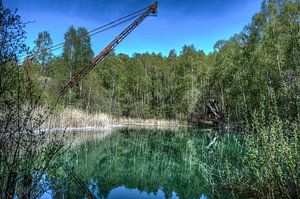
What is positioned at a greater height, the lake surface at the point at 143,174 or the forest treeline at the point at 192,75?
the forest treeline at the point at 192,75

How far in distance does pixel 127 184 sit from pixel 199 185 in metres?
1.99

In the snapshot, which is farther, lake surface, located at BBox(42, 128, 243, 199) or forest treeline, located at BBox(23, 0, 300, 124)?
forest treeline, located at BBox(23, 0, 300, 124)

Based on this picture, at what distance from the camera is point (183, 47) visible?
51.6m

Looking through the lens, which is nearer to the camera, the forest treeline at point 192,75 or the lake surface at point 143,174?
the lake surface at point 143,174

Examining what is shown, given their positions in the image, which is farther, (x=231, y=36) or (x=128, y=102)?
(x=128, y=102)

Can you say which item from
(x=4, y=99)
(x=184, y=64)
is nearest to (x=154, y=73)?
(x=184, y=64)

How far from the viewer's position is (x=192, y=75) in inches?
1622

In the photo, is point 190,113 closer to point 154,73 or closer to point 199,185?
point 154,73

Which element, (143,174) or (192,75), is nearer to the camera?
(143,174)

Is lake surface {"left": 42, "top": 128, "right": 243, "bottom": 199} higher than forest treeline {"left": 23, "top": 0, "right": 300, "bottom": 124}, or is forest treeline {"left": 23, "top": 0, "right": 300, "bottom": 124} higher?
forest treeline {"left": 23, "top": 0, "right": 300, "bottom": 124}

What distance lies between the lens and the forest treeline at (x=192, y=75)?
18.5 m

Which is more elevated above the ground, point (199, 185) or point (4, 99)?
point (4, 99)

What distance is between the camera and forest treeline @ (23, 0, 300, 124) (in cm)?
1850

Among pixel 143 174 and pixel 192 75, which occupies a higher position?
pixel 192 75
